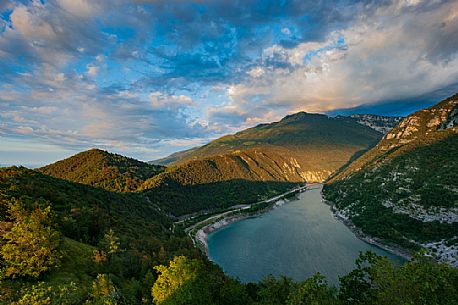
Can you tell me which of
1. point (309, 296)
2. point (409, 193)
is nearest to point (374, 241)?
point (409, 193)

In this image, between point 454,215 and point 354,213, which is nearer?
point 454,215

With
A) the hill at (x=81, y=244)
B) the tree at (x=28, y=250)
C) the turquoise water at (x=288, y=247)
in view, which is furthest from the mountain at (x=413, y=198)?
the tree at (x=28, y=250)

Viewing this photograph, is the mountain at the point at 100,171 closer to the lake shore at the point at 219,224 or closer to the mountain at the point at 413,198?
the lake shore at the point at 219,224

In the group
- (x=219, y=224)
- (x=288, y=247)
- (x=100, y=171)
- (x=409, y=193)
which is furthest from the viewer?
(x=100, y=171)

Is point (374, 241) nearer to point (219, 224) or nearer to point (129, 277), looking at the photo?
point (219, 224)

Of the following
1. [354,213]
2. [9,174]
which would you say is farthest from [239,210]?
[9,174]

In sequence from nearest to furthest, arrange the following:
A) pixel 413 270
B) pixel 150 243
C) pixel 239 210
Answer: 1. pixel 413 270
2. pixel 150 243
3. pixel 239 210

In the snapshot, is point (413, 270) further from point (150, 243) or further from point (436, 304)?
point (150, 243)
